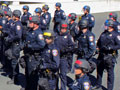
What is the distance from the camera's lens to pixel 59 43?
6.71 metres

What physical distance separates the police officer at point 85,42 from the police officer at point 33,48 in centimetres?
116

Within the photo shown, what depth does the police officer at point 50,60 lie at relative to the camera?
5555 mm

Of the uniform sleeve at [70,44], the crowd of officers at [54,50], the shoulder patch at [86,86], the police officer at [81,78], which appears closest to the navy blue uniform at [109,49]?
the crowd of officers at [54,50]

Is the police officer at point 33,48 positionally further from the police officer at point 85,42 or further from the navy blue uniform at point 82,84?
the navy blue uniform at point 82,84

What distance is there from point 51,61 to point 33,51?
2.86ft

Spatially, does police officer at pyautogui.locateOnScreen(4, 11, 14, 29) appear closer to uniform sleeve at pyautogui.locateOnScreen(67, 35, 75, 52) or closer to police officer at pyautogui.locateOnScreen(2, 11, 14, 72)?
police officer at pyautogui.locateOnScreen(2, 11, 14, 72)

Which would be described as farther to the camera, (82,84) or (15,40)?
(15,40)

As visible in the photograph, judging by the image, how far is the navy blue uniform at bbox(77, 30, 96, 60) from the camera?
21.4ft

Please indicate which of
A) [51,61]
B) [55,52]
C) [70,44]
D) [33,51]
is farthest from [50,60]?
[70,44]

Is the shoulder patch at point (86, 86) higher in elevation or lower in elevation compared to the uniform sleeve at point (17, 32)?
lower

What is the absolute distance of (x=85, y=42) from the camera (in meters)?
6.64

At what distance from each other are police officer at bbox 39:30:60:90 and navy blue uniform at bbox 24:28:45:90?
20.9 inches

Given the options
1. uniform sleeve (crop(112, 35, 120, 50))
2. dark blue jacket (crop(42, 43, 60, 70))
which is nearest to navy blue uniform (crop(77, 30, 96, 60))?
uniform sleeve (crop(112, 35, 120, 50))

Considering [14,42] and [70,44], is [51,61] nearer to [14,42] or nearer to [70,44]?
[70,44]
